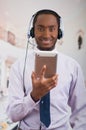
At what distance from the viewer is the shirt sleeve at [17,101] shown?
1.08m

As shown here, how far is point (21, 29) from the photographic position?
1.56 metres

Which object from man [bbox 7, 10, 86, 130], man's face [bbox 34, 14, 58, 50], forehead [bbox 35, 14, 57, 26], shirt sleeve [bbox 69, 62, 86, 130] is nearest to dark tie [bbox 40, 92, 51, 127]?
man [bbox 7, 10, 86, 130]

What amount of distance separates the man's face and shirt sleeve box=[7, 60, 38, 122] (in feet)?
0.68

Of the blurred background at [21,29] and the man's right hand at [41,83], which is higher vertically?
the blurred background at [21,29]

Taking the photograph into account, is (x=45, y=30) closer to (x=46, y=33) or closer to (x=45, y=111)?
(x=46, y=33)

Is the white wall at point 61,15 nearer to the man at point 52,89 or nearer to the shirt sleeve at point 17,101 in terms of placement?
the man at point 52,89

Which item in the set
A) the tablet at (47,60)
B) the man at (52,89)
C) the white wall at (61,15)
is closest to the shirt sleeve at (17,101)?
the man at (52,89)

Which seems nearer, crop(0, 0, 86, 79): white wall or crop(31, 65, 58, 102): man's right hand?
crop(31, 65, 58, 102): man's right hand

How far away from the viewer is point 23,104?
42.7 inches

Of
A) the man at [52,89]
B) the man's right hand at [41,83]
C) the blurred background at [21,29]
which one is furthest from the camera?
the blurred background at [21,29]

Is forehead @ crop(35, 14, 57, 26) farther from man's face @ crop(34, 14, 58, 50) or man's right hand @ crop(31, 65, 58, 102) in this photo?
man's right hand @ crop(31, 65, 58, 102)

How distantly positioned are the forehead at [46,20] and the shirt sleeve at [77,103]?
302mm

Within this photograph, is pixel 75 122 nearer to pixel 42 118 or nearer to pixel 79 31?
pixel 42 118

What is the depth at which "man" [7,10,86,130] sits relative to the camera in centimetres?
117
